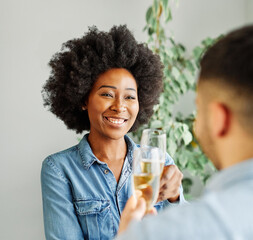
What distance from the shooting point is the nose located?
5.05 ft

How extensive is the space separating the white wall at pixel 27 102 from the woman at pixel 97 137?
2.55 feet

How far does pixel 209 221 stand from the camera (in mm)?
582

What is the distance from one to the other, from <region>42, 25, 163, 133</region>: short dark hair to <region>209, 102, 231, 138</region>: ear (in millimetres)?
986

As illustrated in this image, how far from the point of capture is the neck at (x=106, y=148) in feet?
5.33

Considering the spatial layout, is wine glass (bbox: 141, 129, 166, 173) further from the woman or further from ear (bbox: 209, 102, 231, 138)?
ear (bbox: 209, 102, 231, 138)

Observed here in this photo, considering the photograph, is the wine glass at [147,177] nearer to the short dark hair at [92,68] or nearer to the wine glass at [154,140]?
the wine glass at [154,140]

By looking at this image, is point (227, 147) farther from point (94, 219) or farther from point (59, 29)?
point (59, 29)

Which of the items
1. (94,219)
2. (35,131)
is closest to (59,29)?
(35,131)

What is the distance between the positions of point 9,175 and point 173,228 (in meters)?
2.11

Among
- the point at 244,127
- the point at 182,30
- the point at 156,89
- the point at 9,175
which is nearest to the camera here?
the point at 244,127

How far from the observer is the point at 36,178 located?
260 cm

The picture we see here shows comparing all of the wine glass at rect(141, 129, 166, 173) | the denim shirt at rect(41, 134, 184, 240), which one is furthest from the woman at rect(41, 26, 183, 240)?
the wine glass at rect(141, 129, 166, 173)

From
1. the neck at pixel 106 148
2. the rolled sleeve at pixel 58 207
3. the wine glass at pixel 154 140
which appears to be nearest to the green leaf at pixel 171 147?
the neck at pixel 106 148

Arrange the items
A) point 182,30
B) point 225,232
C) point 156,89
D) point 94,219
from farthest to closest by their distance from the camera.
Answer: point 182,30 < point 156,89 < point 94,219 < point 225,232
